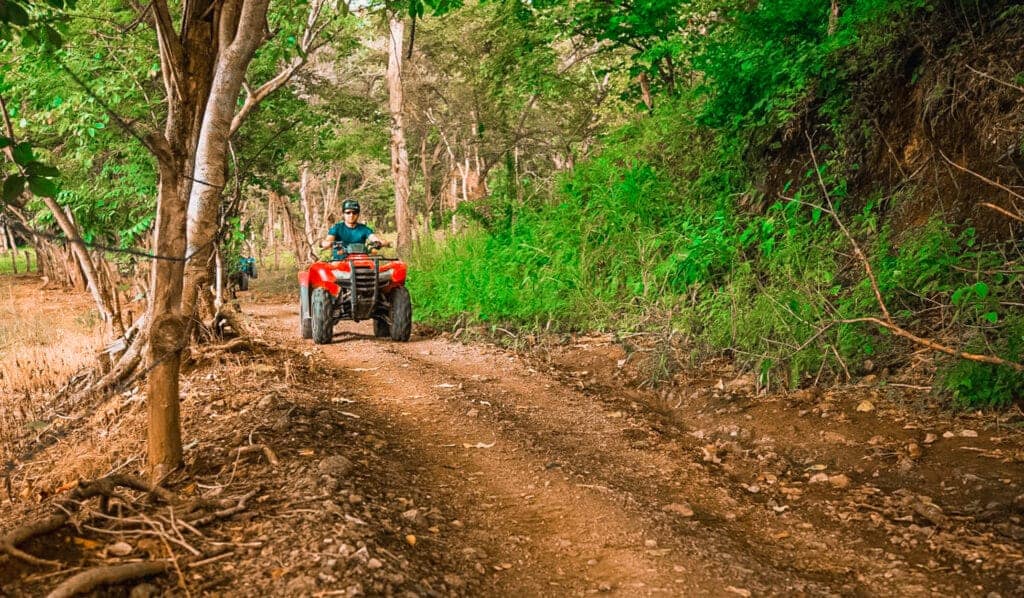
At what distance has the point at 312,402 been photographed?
16.5 ft

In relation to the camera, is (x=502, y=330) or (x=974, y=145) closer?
(x=974, y=145)

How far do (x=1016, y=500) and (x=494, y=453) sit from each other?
2.69m

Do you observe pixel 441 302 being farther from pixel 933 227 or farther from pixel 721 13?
pixel 933 227

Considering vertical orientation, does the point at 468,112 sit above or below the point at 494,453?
above

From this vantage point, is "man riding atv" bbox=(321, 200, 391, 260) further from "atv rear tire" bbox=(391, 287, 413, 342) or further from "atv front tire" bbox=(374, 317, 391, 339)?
"atv front tire" bbox=(374, 317, 391, 339)

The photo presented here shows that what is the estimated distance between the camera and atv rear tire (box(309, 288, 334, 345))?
28.2 feet

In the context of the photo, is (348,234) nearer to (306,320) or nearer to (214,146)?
(306,320)

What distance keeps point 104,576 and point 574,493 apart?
7.06ft

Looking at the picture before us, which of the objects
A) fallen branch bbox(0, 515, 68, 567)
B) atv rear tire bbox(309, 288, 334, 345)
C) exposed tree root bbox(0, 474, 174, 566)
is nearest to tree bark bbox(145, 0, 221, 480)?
exposed tree root bbox(0, 474, 174, 566)

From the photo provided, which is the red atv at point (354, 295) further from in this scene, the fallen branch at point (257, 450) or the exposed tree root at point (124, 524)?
the exposed tree root at point (124, 524)

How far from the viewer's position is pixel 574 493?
3.54 metres

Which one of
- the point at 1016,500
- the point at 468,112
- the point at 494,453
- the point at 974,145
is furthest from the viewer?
the point at 468,112

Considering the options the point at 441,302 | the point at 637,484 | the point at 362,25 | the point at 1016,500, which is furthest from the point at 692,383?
the point at 362,25

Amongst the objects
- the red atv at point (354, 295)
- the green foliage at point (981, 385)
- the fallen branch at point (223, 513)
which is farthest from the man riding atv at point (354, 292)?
the green foliage at point (981, 385)
